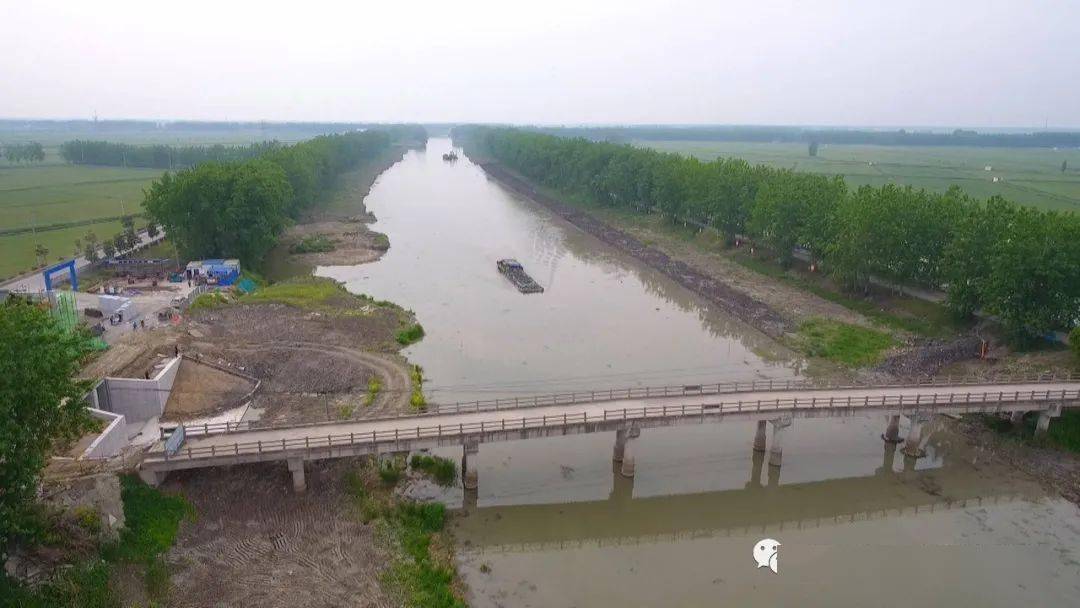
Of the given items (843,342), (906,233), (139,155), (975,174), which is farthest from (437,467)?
(139,155)

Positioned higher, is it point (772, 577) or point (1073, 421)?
point (1073, 421)

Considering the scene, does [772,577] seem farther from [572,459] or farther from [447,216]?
[447,216]

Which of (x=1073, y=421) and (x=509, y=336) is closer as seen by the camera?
(x=1073, y=421)

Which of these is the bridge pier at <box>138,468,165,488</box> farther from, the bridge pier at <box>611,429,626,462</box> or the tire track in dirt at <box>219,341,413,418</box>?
the bridge pier at <box>611,429,626,462</box>

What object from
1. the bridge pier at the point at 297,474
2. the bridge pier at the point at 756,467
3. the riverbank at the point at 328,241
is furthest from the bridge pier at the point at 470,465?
the riverbank at the point at 328,241

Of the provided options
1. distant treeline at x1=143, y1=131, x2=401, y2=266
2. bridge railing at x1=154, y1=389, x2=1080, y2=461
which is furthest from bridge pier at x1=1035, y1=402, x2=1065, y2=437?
distant treeline at x1=143, y1=131, x2=401, y2=266

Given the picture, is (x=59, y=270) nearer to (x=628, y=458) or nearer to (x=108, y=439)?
(x=108, y=439)

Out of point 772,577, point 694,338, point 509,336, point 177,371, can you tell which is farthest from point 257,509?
point 694,338
